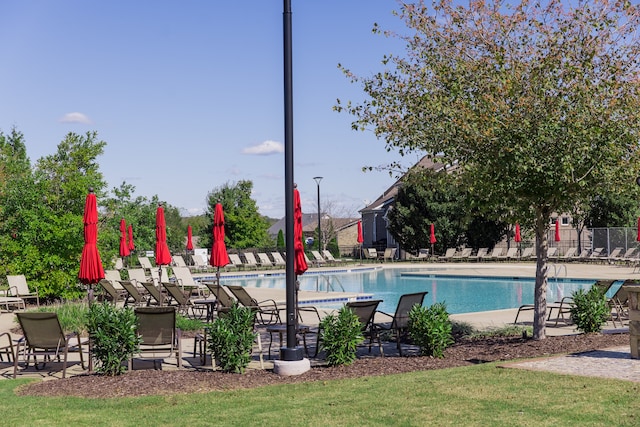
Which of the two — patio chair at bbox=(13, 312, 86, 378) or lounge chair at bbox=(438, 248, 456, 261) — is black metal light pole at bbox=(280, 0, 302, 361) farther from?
lounge chair at bbox=(438, 248, 456, 261)

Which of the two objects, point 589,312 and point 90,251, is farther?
point 589,312

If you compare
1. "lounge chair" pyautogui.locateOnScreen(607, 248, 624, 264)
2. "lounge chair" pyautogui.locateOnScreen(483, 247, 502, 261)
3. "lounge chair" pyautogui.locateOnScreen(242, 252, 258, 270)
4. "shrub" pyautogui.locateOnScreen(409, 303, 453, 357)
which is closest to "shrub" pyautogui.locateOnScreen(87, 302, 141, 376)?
"shrub" pyautogui.locateOnScreen(409, 303, 453, 357)

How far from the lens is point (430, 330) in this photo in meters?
9.82

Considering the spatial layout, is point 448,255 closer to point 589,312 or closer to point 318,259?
point 318,259

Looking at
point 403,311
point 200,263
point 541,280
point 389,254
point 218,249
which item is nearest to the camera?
point 403,311

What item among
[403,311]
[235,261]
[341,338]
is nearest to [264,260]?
[235,261]

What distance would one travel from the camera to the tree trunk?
437 inches

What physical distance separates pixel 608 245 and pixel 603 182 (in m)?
26.2

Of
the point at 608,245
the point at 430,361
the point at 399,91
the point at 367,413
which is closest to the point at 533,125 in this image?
the point at 399,91

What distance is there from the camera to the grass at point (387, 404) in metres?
6.35

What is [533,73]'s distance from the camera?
10406mm

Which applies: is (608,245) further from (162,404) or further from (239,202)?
(162,404)

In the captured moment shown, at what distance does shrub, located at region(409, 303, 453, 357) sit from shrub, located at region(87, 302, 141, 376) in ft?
11.2

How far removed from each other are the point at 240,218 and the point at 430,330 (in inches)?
1453
